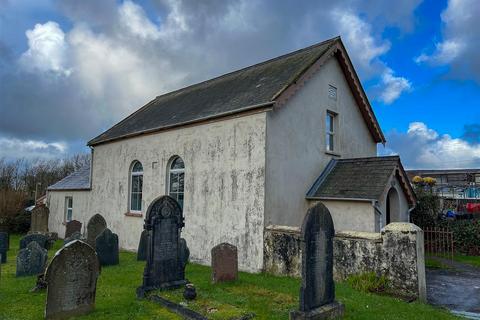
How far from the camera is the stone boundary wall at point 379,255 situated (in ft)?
29.2

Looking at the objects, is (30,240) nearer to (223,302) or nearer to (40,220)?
(223,302)

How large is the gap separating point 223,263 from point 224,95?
8.36 meters

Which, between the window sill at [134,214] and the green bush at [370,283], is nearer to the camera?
the green bush at [370,283]

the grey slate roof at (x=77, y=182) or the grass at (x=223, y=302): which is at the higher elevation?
the grey slate roof at (x=77, y=182)

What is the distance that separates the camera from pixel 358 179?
503 inches

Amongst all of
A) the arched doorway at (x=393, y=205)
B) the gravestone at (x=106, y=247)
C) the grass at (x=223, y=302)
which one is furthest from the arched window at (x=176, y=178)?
the arched doorway at (x=393, y=205)

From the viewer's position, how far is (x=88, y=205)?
69.4 feet

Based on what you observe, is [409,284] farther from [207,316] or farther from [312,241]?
[207,316]

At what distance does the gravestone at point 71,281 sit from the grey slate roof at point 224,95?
7315 mm

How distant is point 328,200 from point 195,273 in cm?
525

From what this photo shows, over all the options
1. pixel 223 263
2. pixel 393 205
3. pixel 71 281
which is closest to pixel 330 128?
pixel 393 205

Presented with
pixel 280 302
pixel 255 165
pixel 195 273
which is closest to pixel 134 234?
A: pixel 195 273

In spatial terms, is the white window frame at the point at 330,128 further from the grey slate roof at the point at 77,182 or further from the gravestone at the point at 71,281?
the grey slate roof at the point at 77,182

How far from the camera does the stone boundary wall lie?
8891 millimetres
